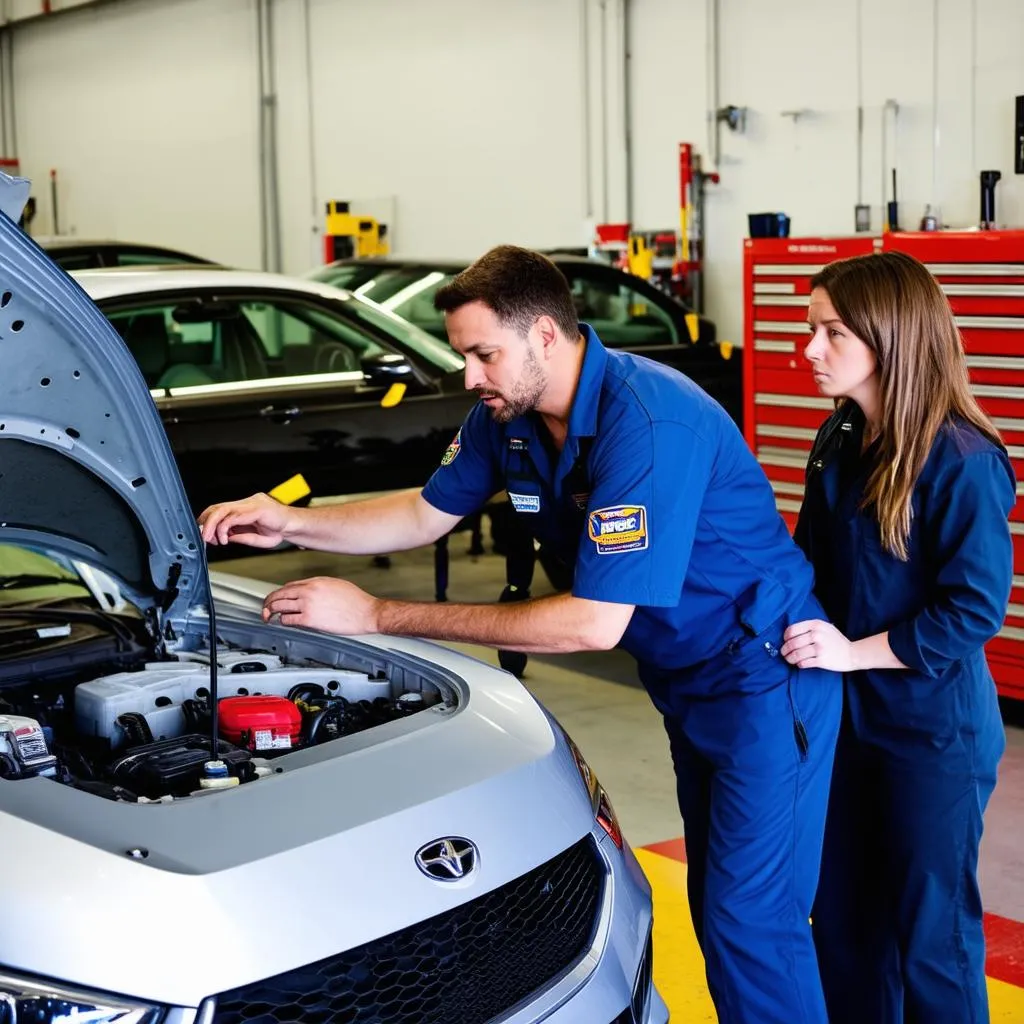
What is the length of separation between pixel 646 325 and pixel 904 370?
5242 millimetres

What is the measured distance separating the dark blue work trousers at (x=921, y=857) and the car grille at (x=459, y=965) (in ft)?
1.77

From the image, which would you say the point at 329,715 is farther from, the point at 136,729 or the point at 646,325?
the point at 646,325

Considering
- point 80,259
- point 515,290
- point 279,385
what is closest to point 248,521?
point 515,290

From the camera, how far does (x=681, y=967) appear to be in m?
3.07

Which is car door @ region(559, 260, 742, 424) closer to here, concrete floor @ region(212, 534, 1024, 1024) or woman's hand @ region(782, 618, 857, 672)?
concrete floor @ region(212, 534, 1024, 1024)

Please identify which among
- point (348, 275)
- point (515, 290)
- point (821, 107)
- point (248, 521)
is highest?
point (821, 107)

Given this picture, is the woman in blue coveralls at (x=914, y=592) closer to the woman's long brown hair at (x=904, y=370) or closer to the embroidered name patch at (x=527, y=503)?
the woman's long brown hair at (x=904, y=370)

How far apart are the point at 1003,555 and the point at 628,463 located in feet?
1.87

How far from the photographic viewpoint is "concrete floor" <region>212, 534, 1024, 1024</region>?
9.94 ft

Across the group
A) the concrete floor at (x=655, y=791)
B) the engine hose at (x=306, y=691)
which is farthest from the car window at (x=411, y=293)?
the engine hose at (x=306, y=691)

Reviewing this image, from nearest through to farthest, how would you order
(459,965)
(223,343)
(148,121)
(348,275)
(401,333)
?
1. (459,965)
2. (223,343)
3. (401,333)
4. (348,275)
5. (148,121)

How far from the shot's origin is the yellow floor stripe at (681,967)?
2867 millimetres

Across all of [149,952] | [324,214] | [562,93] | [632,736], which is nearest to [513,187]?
[562,93]

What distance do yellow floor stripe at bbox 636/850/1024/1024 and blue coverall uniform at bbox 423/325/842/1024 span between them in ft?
2.17
